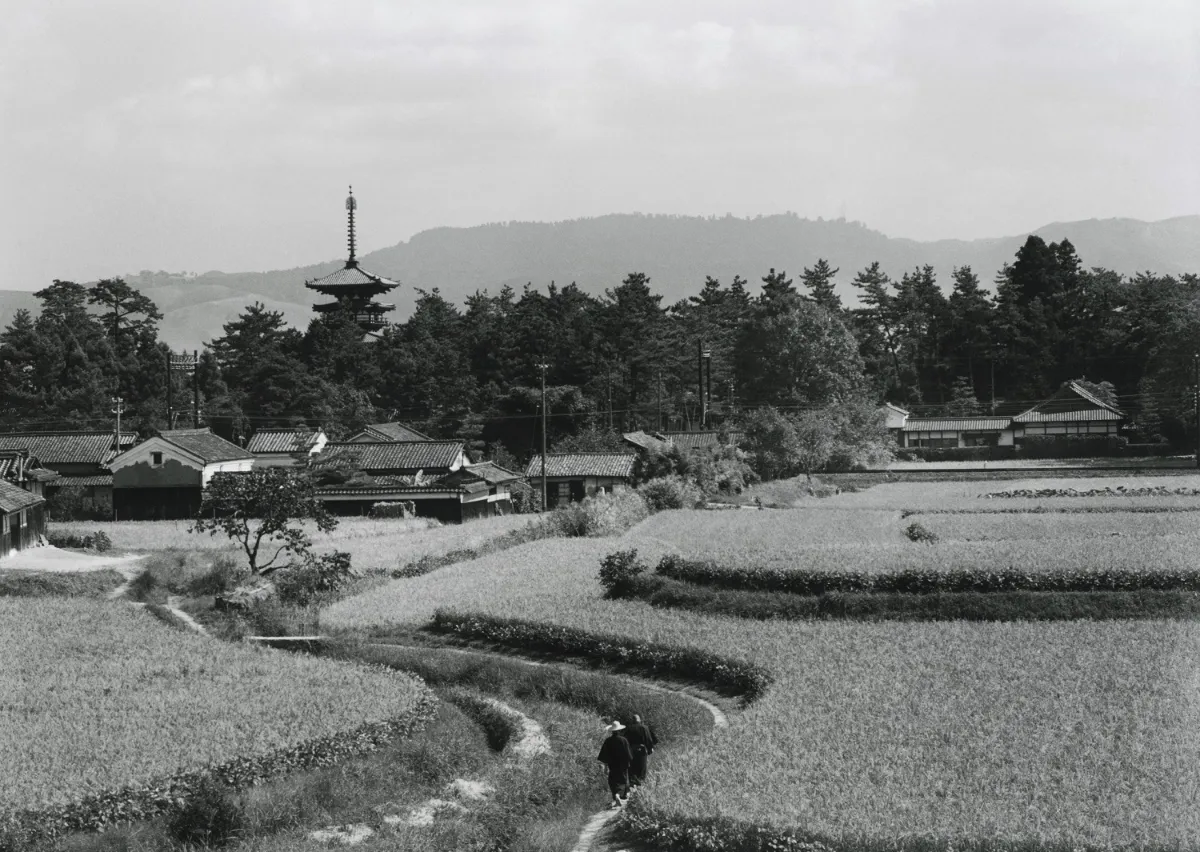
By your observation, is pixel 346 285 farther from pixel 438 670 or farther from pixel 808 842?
pixel 808 842

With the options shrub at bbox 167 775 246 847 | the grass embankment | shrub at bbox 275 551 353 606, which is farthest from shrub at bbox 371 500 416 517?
shrub at bbox 167 775 246 847

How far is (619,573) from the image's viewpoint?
81.4 ft

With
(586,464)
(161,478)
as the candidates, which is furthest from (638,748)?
(586,464)

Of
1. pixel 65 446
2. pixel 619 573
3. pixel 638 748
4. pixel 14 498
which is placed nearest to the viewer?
pixel 638 748

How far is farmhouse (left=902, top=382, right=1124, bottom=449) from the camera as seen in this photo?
2771 inches

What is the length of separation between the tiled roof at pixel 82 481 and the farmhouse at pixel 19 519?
435 inches

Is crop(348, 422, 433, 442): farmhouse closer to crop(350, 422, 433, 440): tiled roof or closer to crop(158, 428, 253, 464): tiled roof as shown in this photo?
crop(350, 422, 433, 440): tiled roof

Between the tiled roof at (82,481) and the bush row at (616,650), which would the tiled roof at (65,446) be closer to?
the tiled roof at (82,481)

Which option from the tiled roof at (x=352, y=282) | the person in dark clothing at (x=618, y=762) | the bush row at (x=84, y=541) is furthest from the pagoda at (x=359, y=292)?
the person in dark clothing at (x=618, y=762)

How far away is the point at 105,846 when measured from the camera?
1116 centimetres

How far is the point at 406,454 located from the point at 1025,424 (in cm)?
4252

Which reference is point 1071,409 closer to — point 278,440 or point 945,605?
point 278,440

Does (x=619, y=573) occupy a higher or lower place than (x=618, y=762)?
lower

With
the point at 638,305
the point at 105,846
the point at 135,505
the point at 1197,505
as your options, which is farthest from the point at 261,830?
the point at 638,305
